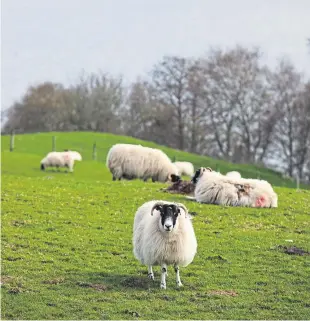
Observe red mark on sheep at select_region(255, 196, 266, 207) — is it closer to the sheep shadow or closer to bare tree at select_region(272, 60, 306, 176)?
the sheep shadow

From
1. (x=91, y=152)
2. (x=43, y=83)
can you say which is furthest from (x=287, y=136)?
(x=43, y=83)

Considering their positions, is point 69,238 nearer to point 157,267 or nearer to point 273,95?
point 157,267

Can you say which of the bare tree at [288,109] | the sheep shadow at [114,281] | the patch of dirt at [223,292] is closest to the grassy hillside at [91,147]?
the bare tree at [288,109]

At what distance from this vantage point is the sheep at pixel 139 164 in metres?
27.5

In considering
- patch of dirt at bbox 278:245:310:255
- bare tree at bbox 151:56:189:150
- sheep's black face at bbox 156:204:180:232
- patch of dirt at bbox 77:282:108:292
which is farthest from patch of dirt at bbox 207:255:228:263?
bare tree at bbox 151:56:189:150

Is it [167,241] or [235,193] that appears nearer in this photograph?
[167,241]

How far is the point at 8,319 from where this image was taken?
367 inches

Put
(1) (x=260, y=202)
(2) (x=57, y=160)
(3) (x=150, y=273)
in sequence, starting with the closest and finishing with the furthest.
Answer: (3) (x=150, y=273), (1) (x=260, y=202), (2) (x=57, y=160)

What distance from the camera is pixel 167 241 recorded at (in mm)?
11289

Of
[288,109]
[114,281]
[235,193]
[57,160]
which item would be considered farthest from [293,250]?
[288,109]

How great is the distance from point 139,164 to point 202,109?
49439mm

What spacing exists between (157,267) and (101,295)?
7.94ft

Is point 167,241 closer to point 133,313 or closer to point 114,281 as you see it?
point 114,281

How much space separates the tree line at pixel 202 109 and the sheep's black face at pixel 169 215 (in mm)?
56617
